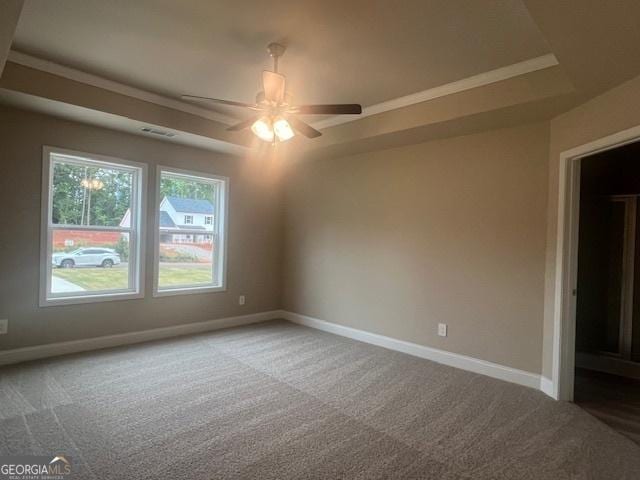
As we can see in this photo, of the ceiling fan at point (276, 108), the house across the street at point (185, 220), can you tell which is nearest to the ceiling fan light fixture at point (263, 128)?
the ceiling fan at point (276, 108)

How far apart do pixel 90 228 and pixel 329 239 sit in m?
2.94

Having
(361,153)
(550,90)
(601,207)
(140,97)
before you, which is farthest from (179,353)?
(601,207)

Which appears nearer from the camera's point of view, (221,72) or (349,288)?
(221,72)

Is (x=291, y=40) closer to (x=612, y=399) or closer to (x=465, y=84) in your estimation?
(x=465, y=84)

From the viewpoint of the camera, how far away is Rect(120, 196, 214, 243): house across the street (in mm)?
4676

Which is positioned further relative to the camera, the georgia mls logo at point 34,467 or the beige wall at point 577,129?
the beige wall at point 577,129

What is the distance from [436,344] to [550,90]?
8.69 feet

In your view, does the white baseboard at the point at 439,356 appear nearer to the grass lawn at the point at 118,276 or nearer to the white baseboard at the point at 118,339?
the white baseboard at the point at 118,339

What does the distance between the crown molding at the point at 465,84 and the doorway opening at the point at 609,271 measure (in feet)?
4.93

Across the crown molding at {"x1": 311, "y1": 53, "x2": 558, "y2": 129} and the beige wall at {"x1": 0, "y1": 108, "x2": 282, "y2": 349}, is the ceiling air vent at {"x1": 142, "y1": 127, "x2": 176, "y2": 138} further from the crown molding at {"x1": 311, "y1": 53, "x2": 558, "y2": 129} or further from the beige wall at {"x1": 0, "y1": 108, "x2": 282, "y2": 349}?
the crown molding at {"x1": 311, "y1": 53, "x2": 558, "y2": 129}

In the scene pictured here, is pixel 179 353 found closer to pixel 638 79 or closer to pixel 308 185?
pixel 308 185

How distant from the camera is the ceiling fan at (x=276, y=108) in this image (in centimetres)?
274

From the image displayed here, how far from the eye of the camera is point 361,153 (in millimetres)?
4703

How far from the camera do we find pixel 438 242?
399 cm
